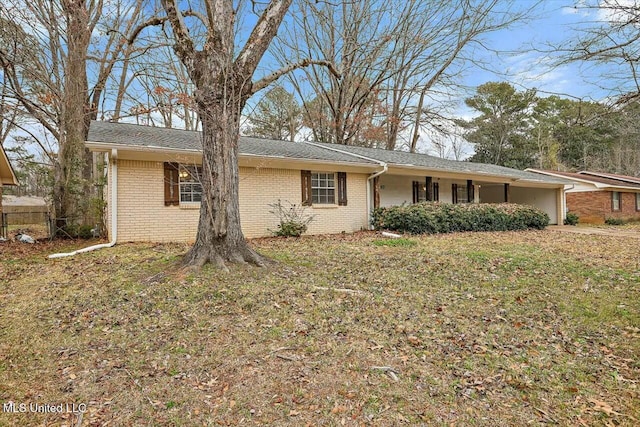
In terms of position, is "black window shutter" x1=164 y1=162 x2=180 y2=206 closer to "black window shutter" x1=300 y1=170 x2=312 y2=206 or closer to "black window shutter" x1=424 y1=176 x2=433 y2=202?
"black window shutter" x1=300 y1=170 x2=312 y2=206

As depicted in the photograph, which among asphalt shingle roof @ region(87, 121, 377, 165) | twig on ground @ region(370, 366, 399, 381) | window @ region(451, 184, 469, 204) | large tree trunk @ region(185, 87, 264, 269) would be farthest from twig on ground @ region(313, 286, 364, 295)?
window @ region(451, 184, 469, 204)

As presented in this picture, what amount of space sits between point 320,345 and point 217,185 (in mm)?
3098

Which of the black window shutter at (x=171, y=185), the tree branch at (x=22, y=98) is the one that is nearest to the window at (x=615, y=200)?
the black window shutter at (x=171, y=185)

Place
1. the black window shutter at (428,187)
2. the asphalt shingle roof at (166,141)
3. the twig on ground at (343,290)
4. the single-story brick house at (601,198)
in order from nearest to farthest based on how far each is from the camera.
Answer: the twig on ground at (343,290) → the asphalt shingle roof at (166,141) → the black window shutter at (428,187) → the single-story brick house at (601,198)

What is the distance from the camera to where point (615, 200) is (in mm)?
21125

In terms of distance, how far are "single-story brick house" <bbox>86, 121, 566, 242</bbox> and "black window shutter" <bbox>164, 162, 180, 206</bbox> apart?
0.02 meters

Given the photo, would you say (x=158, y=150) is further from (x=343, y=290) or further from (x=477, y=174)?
(x=477, y=174)

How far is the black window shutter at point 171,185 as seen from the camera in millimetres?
9312

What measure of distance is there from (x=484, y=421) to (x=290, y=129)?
2298 cm

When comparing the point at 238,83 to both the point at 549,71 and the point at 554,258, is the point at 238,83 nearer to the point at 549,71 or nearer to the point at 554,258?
the point at 549,71

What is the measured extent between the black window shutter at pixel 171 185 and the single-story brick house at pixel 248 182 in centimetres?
2

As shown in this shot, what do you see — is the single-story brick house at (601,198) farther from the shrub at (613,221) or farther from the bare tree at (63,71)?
the bare tree at (63,71)

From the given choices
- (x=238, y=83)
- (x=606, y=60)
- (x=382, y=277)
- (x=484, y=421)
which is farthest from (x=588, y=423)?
(x=238, y=83)

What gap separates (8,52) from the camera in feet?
38.1
